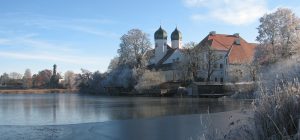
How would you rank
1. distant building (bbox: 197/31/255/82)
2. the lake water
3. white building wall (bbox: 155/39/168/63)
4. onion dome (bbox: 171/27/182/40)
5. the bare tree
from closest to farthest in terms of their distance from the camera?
the lake water < distant building (bbox: 197/31/255/82) < white building wall (bbox: 155/39/168/63) < onion dome (bbox: 171/27/182/40) < the bare tree

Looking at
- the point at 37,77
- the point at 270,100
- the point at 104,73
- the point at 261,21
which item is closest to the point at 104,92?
the point at 104,73

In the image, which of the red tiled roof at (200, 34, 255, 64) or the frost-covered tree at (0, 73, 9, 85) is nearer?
the red tiled roof at (200, 34, 255, 64)

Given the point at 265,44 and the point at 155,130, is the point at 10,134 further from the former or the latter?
the point at 265,44

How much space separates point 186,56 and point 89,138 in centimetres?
4988

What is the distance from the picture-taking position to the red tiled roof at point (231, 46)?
67.3 meters

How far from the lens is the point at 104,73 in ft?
298

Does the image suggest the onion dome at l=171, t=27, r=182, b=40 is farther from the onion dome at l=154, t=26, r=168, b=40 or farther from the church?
the church

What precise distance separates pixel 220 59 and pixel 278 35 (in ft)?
69.5

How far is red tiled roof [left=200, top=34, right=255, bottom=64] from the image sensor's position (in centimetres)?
6731

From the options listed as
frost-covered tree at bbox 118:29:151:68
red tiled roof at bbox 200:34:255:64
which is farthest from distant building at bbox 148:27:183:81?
red tiled roof at bbox 200:34:255:64

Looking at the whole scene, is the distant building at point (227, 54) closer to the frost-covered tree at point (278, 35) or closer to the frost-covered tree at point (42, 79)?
the frost-covered tree at point (278, 35)

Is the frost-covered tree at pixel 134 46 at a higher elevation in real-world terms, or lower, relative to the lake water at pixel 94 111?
higher

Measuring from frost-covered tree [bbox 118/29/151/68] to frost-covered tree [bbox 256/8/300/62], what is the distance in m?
29.7

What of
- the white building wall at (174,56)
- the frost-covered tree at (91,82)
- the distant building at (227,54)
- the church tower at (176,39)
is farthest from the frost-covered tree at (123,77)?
the church tower at (176,39)
